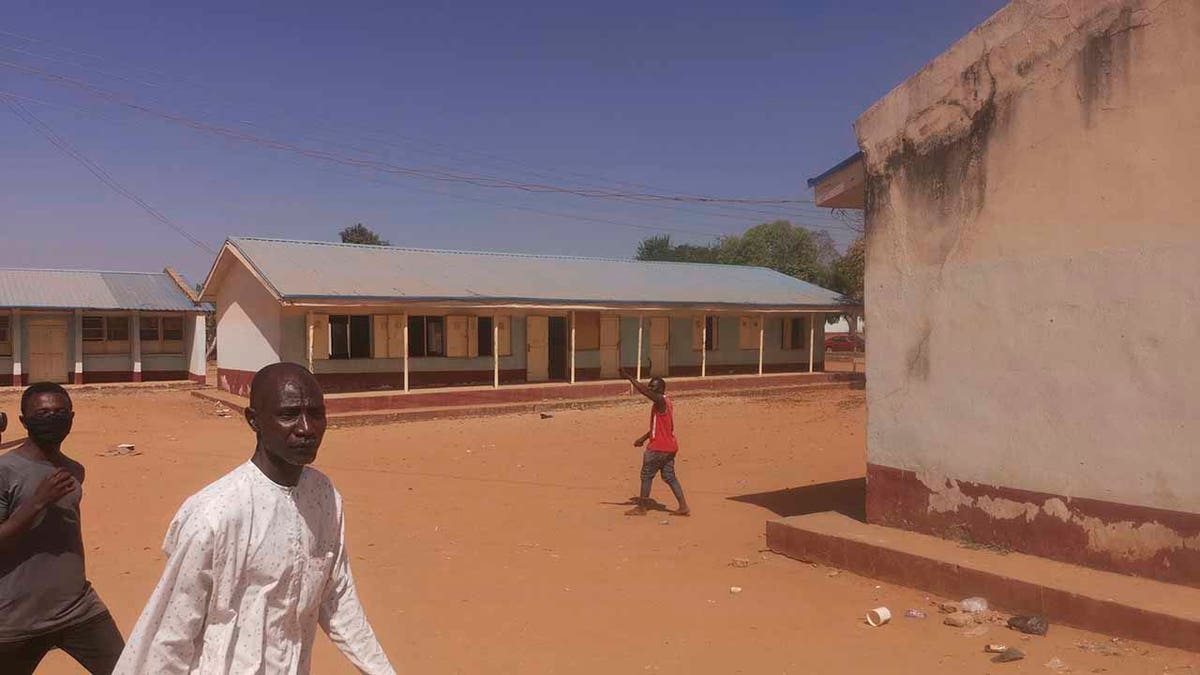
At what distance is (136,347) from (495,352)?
38.5ft

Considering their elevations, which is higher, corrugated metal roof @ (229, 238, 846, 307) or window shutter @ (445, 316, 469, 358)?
corrugated metal roof @ (229, 238, 846, 307)

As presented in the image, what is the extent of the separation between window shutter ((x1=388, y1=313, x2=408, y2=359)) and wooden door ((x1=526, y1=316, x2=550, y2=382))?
3.72m

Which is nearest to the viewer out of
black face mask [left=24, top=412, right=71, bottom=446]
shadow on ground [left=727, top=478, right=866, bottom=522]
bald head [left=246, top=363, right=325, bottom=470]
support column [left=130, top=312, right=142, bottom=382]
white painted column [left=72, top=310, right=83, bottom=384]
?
bald head [left=246, top=363, right=325, bottom=470]

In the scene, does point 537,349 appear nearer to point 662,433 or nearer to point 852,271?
point 662,433

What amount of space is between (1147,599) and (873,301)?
3.19 meters

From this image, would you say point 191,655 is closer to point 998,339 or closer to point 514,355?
point 998,339

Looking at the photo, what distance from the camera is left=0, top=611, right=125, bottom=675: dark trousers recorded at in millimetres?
3090

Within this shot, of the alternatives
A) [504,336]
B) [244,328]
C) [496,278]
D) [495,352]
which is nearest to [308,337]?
[244,328]

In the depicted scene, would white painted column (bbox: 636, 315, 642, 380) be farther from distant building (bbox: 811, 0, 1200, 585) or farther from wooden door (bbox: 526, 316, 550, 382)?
distant building (bbox: 811, 0, 1200, 585)

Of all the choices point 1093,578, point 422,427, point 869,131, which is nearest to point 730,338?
point 422,427

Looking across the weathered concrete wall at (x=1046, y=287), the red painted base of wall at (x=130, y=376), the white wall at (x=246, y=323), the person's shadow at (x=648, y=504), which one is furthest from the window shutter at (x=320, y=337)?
the weathered concrete wall at (x=1046, y=287)

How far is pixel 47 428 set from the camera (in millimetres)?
3273

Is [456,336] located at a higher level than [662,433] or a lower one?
higher

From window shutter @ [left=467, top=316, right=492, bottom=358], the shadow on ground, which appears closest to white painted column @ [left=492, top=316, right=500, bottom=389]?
window shutter @ [left=467, top=316, right=492, bottom=358]
